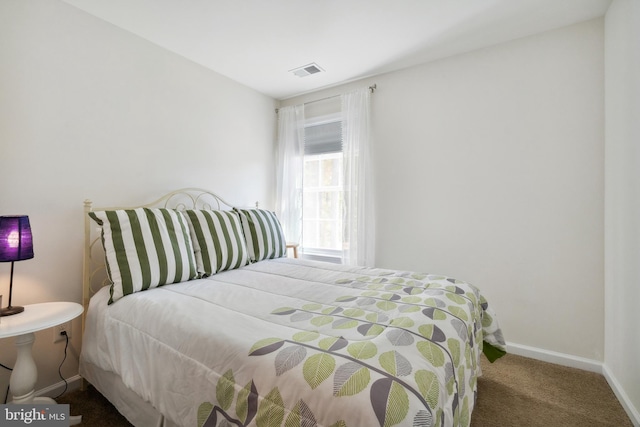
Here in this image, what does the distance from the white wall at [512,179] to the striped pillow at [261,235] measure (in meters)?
1.11

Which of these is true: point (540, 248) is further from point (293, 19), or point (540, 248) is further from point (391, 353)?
point (293, 19)

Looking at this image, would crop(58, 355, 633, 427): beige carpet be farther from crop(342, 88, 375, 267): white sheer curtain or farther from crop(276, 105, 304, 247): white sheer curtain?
crop(276, 105, 304, 247): white sheer curtain

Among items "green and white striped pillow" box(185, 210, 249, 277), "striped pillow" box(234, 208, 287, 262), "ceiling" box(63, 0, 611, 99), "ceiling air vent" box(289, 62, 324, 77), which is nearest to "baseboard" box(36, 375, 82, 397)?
"green and white striped pillow" box(185, 210, 249, 277)

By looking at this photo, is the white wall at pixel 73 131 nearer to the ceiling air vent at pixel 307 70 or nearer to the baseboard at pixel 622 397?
the ceiling air vent at pixel 307 70

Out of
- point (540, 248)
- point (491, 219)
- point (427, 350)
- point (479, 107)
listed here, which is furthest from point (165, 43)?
point (540, 248)

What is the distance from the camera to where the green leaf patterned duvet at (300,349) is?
31.6 inches

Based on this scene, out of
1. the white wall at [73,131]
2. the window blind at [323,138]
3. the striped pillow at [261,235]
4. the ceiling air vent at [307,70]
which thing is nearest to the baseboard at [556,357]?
the striped pillow at [261,235]

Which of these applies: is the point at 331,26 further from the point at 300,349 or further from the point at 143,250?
the point at 300,349

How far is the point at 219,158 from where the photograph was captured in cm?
300

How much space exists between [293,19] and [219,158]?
4.91 ft

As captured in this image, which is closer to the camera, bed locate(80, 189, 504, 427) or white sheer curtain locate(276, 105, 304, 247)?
bed locate(80, 189, 504, 427)

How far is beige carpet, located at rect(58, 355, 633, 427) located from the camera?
1.60m

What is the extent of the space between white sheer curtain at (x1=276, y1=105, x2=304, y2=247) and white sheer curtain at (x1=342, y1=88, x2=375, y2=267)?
2.12ft

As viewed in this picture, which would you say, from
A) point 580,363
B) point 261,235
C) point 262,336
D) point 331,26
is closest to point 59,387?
point 261,235
